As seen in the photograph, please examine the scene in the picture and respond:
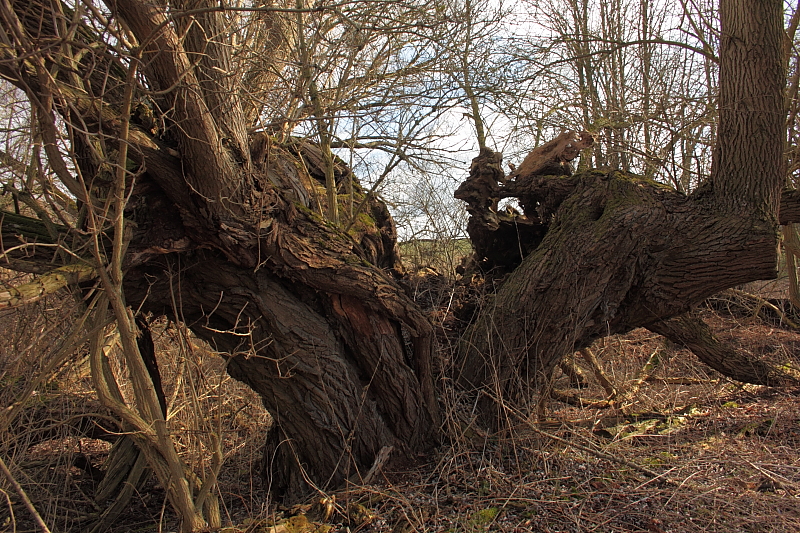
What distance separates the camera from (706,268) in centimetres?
379

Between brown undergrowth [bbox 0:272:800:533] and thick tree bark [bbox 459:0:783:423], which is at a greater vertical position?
thick tree bark [bbox 459:0:783:423]

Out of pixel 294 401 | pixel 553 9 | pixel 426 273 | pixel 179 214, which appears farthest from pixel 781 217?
pixel 553 9

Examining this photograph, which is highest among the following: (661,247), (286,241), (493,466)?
(286,241)

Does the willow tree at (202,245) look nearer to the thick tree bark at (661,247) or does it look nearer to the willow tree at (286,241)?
the willow tree at (286,241)

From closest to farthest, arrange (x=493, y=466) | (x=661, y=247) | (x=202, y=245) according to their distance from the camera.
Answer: (x=202, y=245)
(x=493, y=466)
(x=661, y=247)

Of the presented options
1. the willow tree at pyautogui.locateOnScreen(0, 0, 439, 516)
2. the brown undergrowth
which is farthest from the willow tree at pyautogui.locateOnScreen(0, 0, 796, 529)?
the brown undergrowth

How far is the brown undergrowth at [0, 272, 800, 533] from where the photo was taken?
2.87m

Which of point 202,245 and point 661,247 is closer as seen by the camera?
point 202,245

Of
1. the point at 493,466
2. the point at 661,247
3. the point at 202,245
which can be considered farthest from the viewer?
the point at 661,247

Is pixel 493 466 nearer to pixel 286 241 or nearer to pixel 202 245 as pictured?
pixel 286 241

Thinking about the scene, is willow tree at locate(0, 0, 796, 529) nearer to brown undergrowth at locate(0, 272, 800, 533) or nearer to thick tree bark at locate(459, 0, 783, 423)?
thick tree bark at locate(459, 0, 783, 423)

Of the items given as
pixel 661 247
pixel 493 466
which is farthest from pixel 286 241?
pixel 661 247

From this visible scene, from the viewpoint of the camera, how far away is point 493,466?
348cm

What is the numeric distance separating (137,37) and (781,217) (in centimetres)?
531
